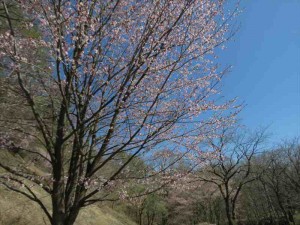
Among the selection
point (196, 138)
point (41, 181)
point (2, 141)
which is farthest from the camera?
A: point (196, 138)

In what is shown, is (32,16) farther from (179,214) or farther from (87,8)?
(179,214)

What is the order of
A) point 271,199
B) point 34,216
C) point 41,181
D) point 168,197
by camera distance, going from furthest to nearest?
point 168,197 < point 271,199 < point 34,216 < point 41,181

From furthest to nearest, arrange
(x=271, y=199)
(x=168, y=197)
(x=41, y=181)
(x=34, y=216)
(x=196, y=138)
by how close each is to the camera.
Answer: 1. (x=168, y=197)
2. (x=271, y=199)
3. (x=34, y=216)
4. (x=196, y=138)
5. (x=41, y=181)

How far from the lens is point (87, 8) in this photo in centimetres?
560

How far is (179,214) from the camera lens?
5766cm

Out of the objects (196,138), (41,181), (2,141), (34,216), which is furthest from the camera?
(34,216)

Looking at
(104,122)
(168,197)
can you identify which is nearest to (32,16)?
(104,122)

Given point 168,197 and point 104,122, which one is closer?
point 104,122

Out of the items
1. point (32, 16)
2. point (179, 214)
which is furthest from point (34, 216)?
point (179, 214)

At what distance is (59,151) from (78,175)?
0.52 m

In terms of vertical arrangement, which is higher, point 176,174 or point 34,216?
point 34,216

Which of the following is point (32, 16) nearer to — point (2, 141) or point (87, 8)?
point (87, 8)

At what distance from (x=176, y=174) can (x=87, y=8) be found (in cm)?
358

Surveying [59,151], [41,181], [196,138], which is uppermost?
[196,138]
